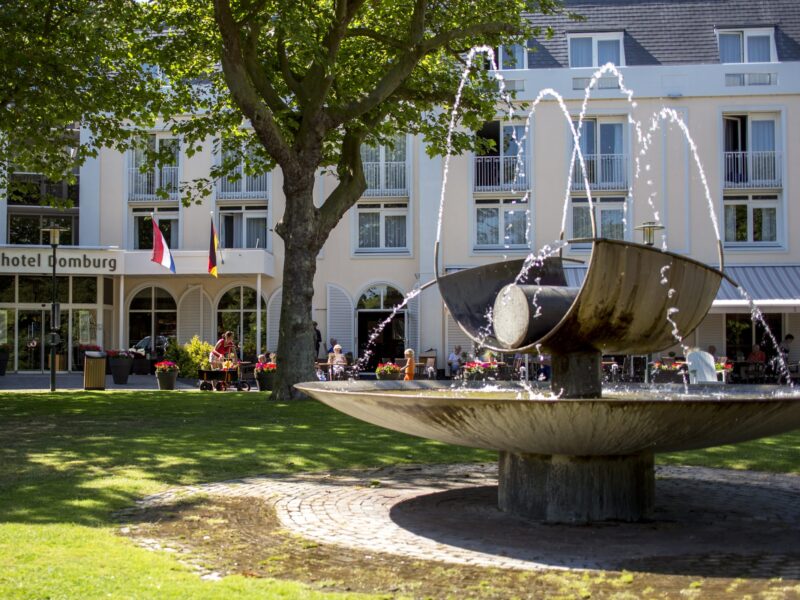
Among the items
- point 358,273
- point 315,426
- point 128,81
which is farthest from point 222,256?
point 315,426

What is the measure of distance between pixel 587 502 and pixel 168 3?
16659 mm

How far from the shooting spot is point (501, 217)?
3541 centimetres

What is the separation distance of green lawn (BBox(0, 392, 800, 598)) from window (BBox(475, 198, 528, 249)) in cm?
1731

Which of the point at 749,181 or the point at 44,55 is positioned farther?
the point at 749,181

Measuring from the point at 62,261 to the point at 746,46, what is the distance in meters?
26.4

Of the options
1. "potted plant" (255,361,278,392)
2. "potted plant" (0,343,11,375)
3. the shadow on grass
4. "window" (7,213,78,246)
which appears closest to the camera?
the shadow on grass

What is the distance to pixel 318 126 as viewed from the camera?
59.9ft

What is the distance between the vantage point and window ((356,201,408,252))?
3650 centimetres

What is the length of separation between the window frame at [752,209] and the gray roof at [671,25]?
5.13m

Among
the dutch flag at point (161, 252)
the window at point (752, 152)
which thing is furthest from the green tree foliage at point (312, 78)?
the window at point (752, 152)

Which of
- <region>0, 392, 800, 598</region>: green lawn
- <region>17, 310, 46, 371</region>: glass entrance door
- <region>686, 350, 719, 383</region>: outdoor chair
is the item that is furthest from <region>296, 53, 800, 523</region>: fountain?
<region>17, 310, 46, 371</region>: glass entrance door

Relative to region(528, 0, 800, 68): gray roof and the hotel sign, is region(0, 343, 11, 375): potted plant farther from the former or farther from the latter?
region(528, 0, 800, 68): gray roof

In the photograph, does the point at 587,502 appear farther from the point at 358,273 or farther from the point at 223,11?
the point at 358,273

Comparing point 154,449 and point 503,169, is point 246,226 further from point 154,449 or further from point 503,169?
point 154,449
